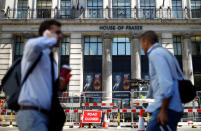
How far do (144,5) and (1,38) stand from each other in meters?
15.8

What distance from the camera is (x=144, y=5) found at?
993 inches

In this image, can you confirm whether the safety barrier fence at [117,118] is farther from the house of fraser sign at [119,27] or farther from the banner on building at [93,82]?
the house of fraser sign at [119,27]

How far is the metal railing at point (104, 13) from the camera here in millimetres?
24547

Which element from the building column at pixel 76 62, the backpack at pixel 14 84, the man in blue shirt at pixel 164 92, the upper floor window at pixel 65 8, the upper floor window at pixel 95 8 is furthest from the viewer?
the upper floor window at pixel 65 8

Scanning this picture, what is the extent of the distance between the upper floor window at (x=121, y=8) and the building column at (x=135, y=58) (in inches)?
109

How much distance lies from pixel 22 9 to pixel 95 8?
8058mm

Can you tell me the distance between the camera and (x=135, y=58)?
2356 cm

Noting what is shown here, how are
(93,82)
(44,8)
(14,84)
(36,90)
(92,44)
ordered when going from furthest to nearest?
(44,8) < (92,44) < (93,82) < (14,84) < (36,90)

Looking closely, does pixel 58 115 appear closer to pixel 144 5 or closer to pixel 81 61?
pixel 81 61

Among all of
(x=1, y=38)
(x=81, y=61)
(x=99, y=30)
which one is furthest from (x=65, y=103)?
(x=1, y=38)

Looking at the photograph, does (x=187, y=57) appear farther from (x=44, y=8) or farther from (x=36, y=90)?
(x=36, y=90)

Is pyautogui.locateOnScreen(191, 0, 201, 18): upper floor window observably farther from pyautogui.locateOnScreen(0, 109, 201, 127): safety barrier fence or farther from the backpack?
the backpack

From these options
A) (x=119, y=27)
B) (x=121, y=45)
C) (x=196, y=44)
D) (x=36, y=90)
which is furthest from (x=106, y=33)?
(x=36, y=90)

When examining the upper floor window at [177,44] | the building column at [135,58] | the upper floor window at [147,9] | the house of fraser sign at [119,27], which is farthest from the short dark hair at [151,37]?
the upper floor window at [177,44]
